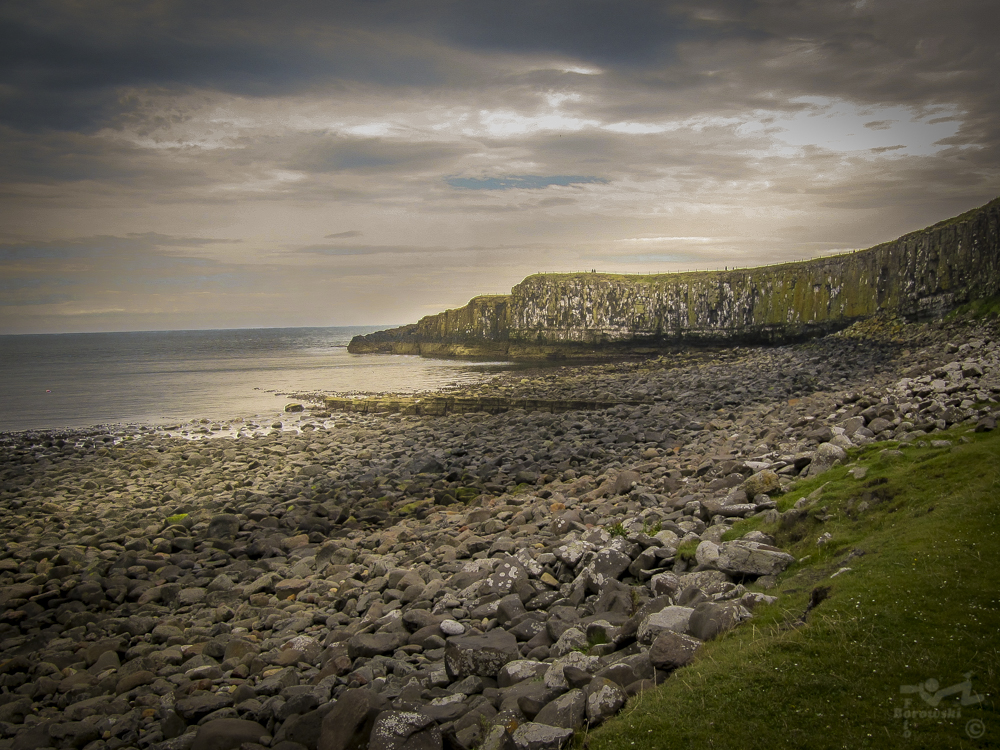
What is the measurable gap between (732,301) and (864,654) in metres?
79.7

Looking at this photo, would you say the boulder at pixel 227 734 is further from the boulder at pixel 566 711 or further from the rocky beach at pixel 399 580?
the boulder at pixel 566 711

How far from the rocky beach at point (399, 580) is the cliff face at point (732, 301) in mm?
45036

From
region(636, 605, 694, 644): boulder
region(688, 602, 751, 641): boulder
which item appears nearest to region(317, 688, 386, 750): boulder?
region(636, 605, 694, 644): boulder

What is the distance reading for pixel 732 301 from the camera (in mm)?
77062

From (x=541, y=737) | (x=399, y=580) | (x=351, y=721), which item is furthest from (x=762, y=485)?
(x=351, y=721)

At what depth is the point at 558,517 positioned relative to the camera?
38.7 ft

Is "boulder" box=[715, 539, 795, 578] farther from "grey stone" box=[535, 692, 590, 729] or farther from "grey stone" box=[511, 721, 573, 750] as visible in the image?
"grey stone" box=[511, 721, 573, 750]

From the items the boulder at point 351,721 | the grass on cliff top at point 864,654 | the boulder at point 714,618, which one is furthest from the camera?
the boulder at point 351,721

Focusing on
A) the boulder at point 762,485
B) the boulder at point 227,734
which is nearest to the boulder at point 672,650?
the boulder at point 227,734

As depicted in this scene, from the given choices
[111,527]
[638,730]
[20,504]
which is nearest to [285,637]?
[638,730]
